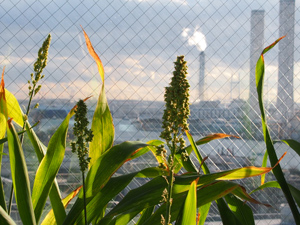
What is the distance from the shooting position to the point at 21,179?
1.84ft

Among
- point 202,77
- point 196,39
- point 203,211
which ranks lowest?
point 203,211

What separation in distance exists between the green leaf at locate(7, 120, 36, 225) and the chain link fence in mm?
1133

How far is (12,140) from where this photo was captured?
541 mm

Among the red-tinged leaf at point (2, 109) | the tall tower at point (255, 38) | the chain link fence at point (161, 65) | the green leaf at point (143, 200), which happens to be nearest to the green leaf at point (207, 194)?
the green leaf at point (143, 200)

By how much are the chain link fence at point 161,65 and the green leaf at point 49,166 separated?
103 centimetres

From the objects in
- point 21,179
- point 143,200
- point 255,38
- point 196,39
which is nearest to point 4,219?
point 21,179

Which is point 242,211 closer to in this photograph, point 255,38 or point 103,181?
point 103,181

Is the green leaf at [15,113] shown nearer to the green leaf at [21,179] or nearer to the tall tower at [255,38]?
the green leaf at [21,179]

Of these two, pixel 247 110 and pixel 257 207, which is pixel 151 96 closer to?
pixel 247 110

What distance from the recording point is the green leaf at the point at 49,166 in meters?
0.65

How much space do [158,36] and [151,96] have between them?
0.33 meters

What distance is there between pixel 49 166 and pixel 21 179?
0.10 metres

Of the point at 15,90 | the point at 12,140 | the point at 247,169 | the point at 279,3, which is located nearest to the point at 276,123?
the point at 279,3

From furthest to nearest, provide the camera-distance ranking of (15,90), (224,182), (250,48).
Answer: (250,48), (15,90), (224,182)
